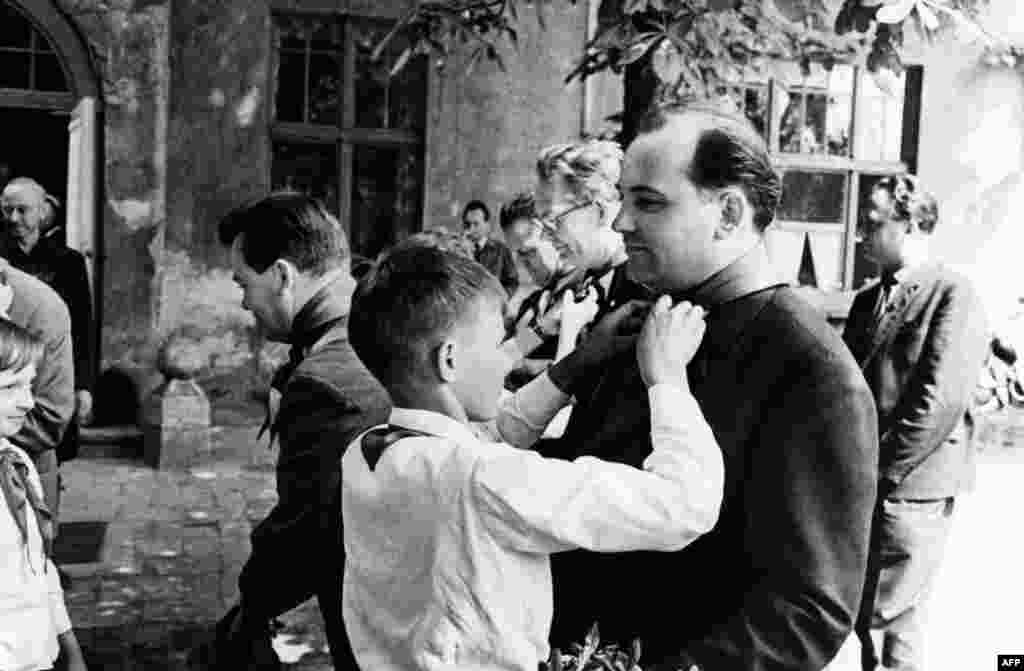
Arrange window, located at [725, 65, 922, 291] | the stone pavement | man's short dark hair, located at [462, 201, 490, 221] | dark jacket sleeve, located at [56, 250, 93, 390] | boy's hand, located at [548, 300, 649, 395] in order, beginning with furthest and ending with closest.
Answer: window, located at [725, 65, 922, 291] → man's short dark hair, located at [462, 201, 490, 221] → dark jacket sleeve, located at [56, 250, 93, 390] → the stone pavement → boy's hand, located at [548, 300, 649, 395]

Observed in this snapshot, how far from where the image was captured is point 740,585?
5.70ft

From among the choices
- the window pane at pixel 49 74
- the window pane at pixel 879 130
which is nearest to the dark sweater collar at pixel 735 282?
the window pane at pixel 49 74

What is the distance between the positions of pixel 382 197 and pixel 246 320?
153 centimetres

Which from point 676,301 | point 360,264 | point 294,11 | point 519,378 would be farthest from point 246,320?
point 676,301

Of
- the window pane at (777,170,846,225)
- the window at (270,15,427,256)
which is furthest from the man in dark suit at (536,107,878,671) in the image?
the window pane at (777,170,846,225)

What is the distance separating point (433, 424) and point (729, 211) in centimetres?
Answer: 58

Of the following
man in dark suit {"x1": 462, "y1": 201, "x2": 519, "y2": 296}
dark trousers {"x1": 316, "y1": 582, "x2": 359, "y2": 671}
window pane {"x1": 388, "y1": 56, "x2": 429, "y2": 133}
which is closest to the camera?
dark trousers {"x1": 316, "y1": 582, "x2": 359, "y2": 671}

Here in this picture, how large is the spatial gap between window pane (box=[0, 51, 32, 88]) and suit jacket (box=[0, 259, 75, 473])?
570 cm

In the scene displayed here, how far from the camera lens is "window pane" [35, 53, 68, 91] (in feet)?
29.5

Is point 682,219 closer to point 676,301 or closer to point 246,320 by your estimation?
point 676,301

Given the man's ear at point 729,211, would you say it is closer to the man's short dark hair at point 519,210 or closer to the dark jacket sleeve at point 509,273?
the man's short dark hair at point 519,210

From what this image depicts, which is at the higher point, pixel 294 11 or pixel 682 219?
pixel 294 11

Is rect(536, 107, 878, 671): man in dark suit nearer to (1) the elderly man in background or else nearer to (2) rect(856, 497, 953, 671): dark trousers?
(2) rect(856, 497, 953, 671): dark trousers

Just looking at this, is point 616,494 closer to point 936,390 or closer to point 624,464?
point 624,464
